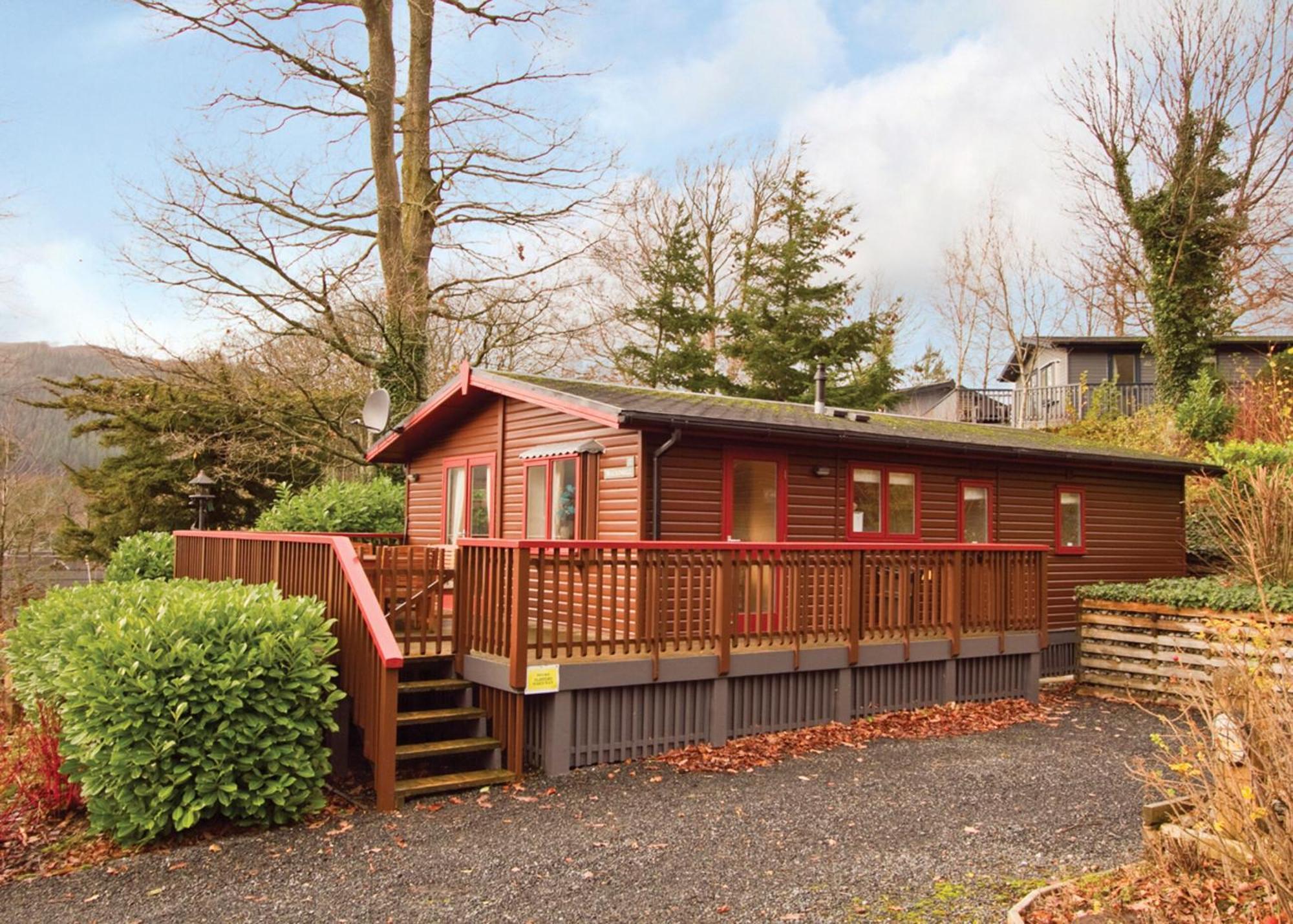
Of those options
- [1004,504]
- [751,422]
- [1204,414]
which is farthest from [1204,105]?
[751,422]

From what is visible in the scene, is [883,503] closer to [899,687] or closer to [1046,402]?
[899,687]

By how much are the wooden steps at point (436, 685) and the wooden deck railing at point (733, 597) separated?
205 millimetres

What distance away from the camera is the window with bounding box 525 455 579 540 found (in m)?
10.3

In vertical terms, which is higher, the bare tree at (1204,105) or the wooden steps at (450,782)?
the bare tree at (1204,105)

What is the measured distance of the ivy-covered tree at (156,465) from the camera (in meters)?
19.1

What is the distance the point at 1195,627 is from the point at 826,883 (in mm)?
7652

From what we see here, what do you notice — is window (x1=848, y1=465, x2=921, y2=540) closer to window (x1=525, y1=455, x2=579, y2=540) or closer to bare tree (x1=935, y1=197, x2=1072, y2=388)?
window (x1=525, y1=455, x2=579, y2=540)

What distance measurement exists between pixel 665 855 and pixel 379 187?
16396mm

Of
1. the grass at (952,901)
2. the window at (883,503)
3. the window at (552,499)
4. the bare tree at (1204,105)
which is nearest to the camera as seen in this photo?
the grass at (952,901)

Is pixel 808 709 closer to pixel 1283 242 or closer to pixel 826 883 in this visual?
pixel 826 883

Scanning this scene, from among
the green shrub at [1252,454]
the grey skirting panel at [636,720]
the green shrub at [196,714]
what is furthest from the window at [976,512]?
the green shrub at [196,714]

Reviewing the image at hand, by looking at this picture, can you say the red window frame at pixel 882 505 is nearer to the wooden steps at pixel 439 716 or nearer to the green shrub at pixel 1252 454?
the wooden steps at pixel 439 716

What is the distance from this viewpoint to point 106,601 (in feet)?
24.1

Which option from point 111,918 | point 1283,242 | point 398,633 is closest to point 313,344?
point 398,633
